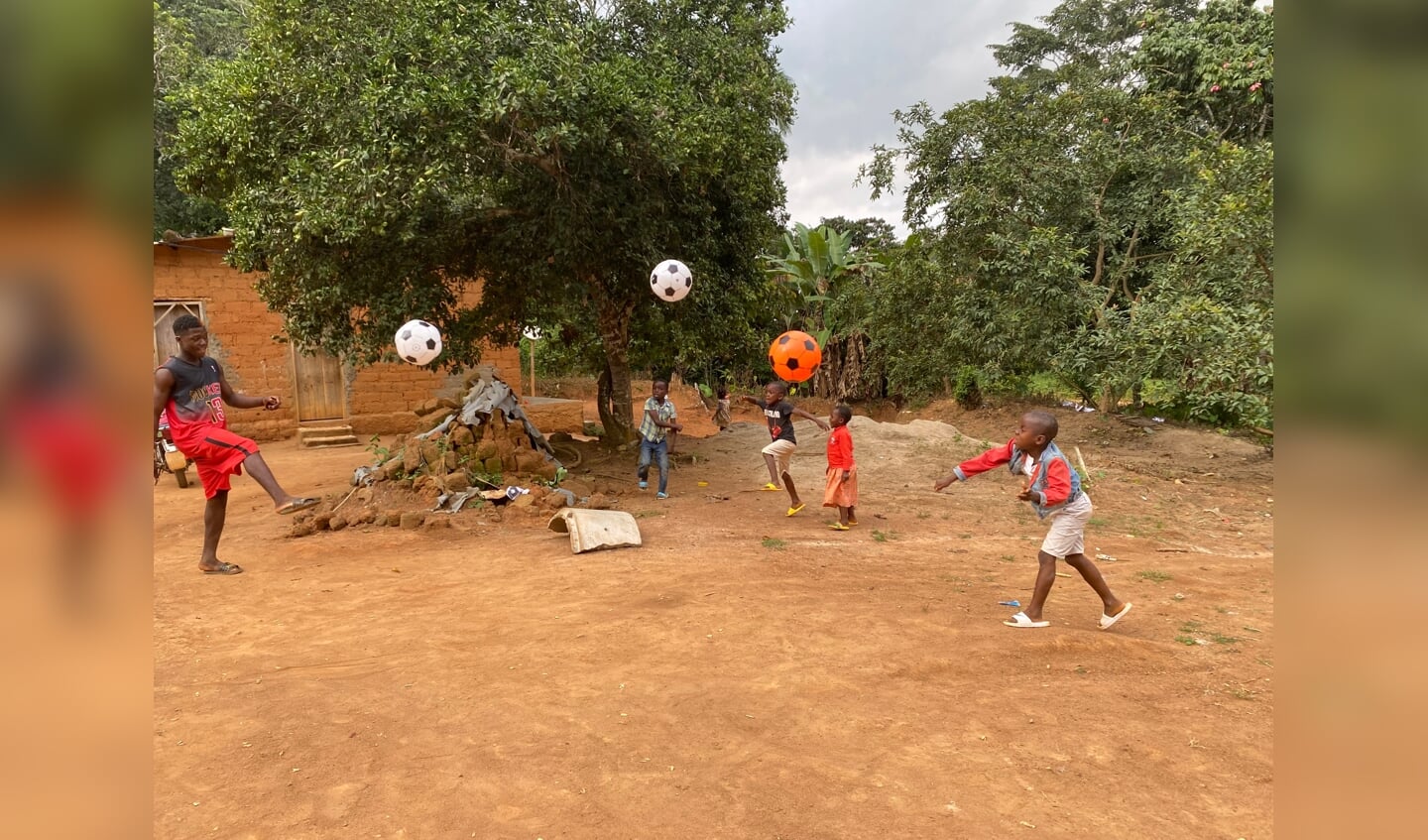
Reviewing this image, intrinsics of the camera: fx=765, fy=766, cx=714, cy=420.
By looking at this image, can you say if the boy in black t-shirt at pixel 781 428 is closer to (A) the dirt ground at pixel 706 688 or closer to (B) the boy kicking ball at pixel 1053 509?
(A) the dirt ground at pixel 706 688

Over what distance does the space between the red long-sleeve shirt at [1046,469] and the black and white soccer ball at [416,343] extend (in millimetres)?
5397

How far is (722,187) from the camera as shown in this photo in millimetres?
9945

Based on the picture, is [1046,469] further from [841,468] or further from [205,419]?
[205,419]

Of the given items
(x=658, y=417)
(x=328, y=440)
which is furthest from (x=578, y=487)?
(x=328, y=440)

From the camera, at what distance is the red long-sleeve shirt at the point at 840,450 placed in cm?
771

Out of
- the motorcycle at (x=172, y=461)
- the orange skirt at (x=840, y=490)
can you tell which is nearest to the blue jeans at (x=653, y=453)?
the orange skirt at (x=840, y=490)

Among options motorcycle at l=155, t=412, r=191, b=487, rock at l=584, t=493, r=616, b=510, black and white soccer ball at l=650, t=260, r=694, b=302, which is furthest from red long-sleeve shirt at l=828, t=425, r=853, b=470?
motorcycle at l=155, t=412, r=191, b=487

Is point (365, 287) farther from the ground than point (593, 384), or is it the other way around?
point (365, 287)

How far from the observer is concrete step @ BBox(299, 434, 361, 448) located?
44.6 feet

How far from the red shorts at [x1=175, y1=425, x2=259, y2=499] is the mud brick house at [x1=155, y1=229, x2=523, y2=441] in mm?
6832
